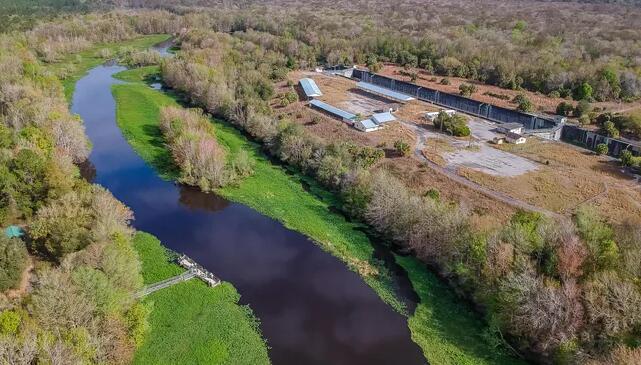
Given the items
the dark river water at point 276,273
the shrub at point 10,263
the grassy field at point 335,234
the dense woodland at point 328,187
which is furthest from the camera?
the dark river water at point 276,273

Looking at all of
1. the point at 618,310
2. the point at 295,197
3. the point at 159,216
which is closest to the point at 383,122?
the point at 295,197

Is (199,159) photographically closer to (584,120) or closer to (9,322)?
(9,322)

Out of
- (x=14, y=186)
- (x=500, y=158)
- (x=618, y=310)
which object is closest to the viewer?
(x=618, y=310)

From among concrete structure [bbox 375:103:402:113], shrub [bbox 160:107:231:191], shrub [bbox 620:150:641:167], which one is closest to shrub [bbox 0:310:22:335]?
shrub [bbox 160:107:231:191]

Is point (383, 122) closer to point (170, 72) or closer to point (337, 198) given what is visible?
point (337, 198)

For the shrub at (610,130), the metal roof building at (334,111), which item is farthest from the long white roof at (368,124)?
the shrub at (610,130)

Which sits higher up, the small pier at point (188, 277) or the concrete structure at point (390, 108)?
the concrete structure at point (390, 108)

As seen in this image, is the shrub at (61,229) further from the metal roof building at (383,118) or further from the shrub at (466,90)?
the shrub at (466,90)

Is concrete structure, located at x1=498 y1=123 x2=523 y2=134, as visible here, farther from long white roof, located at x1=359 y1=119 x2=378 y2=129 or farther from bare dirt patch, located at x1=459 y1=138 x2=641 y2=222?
long white roof, located at x1=359 y1=119 x2=378 y2=129
